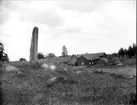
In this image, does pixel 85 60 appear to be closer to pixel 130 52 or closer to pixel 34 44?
pixel 130 52

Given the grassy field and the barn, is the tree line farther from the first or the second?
the grassy field

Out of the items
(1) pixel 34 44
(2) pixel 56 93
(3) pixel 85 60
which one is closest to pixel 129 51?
(3) pixel 85 60

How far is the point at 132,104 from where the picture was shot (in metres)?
6.21

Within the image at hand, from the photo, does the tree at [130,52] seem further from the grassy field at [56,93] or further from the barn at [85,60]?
the grassy field at [56,93]

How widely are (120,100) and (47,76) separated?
5.11 metres

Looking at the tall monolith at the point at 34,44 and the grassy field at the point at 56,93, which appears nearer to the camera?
the grassy field at the point at 56,93

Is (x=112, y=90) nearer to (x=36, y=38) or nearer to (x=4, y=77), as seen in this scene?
(x=4, y=77)

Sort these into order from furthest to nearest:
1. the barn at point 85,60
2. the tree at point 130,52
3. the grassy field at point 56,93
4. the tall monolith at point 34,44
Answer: the tree at point 130,52
the barn at point 85,60
the tall monolith at point 34,44
the grassy field at point 56,93

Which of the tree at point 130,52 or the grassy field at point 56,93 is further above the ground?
the tree at point 130,52

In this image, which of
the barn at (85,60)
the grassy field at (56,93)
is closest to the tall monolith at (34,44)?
the grassy field at (56,93)

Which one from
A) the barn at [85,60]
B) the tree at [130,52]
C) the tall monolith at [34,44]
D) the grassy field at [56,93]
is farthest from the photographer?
the tree at [130,52]

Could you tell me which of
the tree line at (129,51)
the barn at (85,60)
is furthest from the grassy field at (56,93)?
the tree line at (129,51)

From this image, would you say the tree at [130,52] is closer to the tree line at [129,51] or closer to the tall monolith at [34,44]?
the tree line at [129,51]

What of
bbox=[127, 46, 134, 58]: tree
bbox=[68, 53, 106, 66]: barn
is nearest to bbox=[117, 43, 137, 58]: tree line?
bbox=[127, 46, 134, 58]: tree
